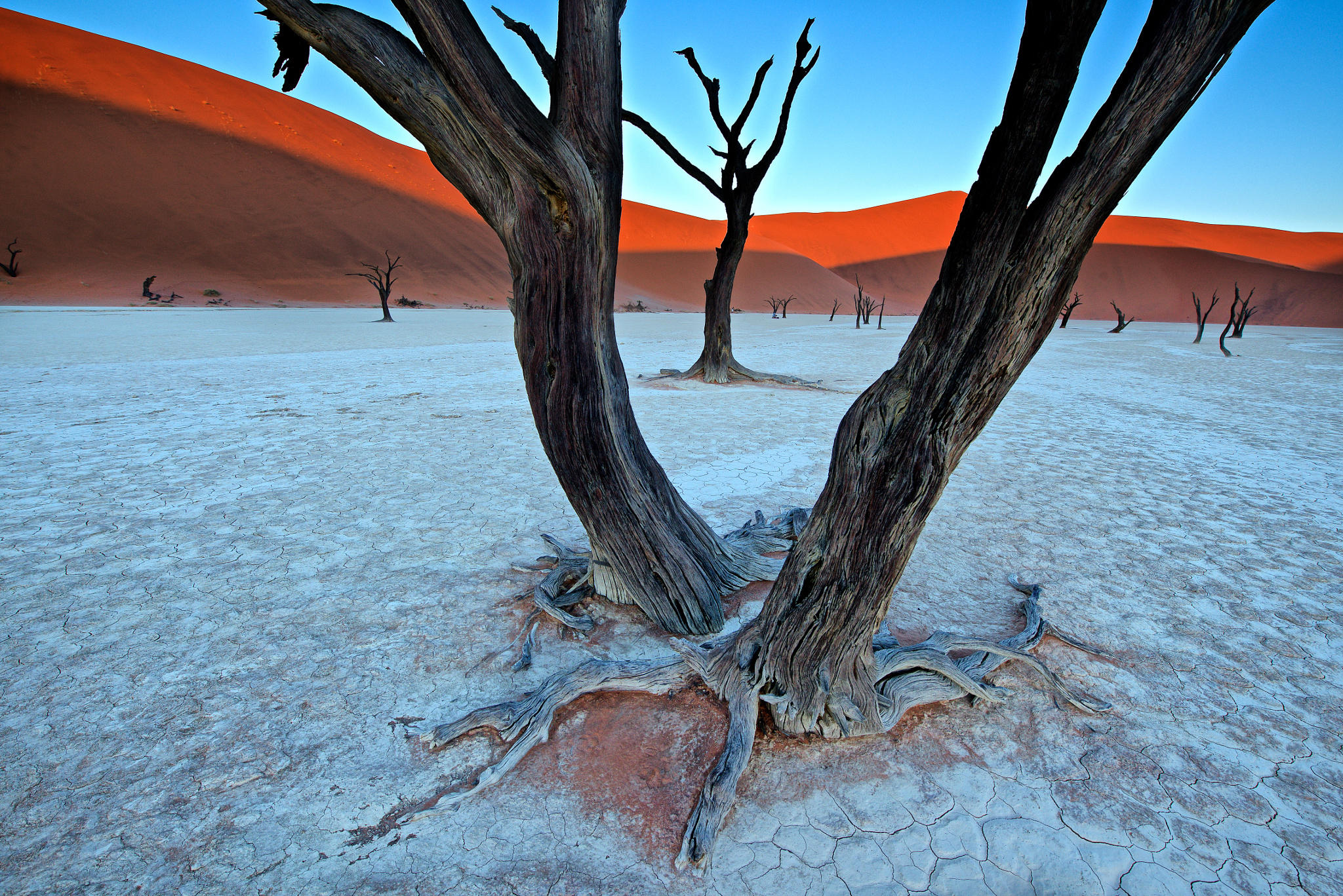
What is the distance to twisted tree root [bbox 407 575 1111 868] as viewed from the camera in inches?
76.1

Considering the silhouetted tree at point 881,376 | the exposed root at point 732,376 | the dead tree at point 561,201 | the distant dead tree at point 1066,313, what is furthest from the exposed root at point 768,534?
the distant dead tree at point 1066,313

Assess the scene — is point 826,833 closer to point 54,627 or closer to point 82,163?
point 54,627

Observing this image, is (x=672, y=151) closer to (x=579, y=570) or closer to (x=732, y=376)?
(x=732, y=376)

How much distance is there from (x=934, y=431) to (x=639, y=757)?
1324mm

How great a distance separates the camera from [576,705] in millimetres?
2197

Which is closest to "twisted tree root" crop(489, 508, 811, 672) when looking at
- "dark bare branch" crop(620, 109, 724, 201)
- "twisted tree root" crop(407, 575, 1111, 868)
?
"twisted tree root" crop(407, 575, 1111, 868)

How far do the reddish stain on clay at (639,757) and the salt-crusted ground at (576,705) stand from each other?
11 mm

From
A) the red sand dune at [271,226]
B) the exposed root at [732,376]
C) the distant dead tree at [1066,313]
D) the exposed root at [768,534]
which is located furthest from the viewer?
the red sand dune at [271,226]

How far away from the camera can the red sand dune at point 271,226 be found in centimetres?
3559

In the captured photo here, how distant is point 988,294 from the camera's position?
145 centimetres

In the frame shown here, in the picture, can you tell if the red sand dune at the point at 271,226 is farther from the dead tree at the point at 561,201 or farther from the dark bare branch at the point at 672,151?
the dead tree at the point at 561,201

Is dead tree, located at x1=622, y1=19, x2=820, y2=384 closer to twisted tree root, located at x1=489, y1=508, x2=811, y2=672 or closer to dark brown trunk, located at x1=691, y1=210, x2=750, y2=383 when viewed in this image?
dark brown trunk, located at x1=691, y1=210, x2=750, y2=383

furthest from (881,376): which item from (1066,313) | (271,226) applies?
(271,226)

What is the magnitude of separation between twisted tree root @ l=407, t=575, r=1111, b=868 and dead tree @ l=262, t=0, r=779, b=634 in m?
0.50
